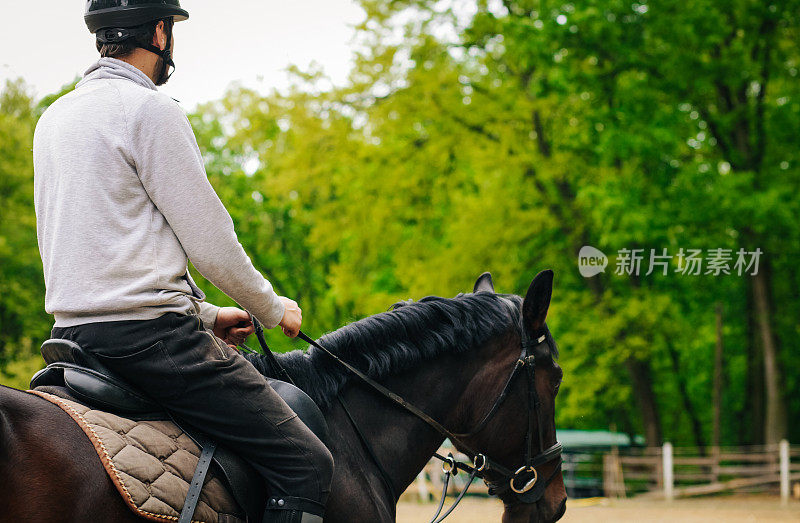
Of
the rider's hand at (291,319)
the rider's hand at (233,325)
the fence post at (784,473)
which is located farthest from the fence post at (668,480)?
the rider's hand at (291,319)

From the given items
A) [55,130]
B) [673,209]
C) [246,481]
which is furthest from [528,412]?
[673,209]

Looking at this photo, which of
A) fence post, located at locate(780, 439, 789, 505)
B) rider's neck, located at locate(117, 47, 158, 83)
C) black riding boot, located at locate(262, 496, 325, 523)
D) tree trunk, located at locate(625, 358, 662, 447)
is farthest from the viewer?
tree trunk, located at locate(625, 358, 662, 447)

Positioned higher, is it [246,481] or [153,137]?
[153,137]

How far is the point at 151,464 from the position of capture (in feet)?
7.71

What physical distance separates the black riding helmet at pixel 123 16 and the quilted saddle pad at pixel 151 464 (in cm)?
115

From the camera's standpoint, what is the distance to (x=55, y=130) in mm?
2494

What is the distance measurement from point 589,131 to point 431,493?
34.5 feet

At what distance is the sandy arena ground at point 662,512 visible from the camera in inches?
583

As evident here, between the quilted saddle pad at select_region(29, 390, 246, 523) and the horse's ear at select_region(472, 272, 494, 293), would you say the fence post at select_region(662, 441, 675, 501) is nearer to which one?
the horse's ear at select_region(472, 272, 494, 293)

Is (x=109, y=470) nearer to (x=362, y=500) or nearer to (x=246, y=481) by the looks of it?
(x=246, y=481)

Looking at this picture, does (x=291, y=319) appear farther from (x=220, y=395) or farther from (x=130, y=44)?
(x=130, y=44)

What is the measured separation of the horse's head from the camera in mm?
3533

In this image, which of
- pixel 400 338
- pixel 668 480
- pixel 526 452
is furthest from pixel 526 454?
pixel 668 480

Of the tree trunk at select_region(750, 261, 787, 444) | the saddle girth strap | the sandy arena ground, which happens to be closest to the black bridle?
the saddle girth strap
